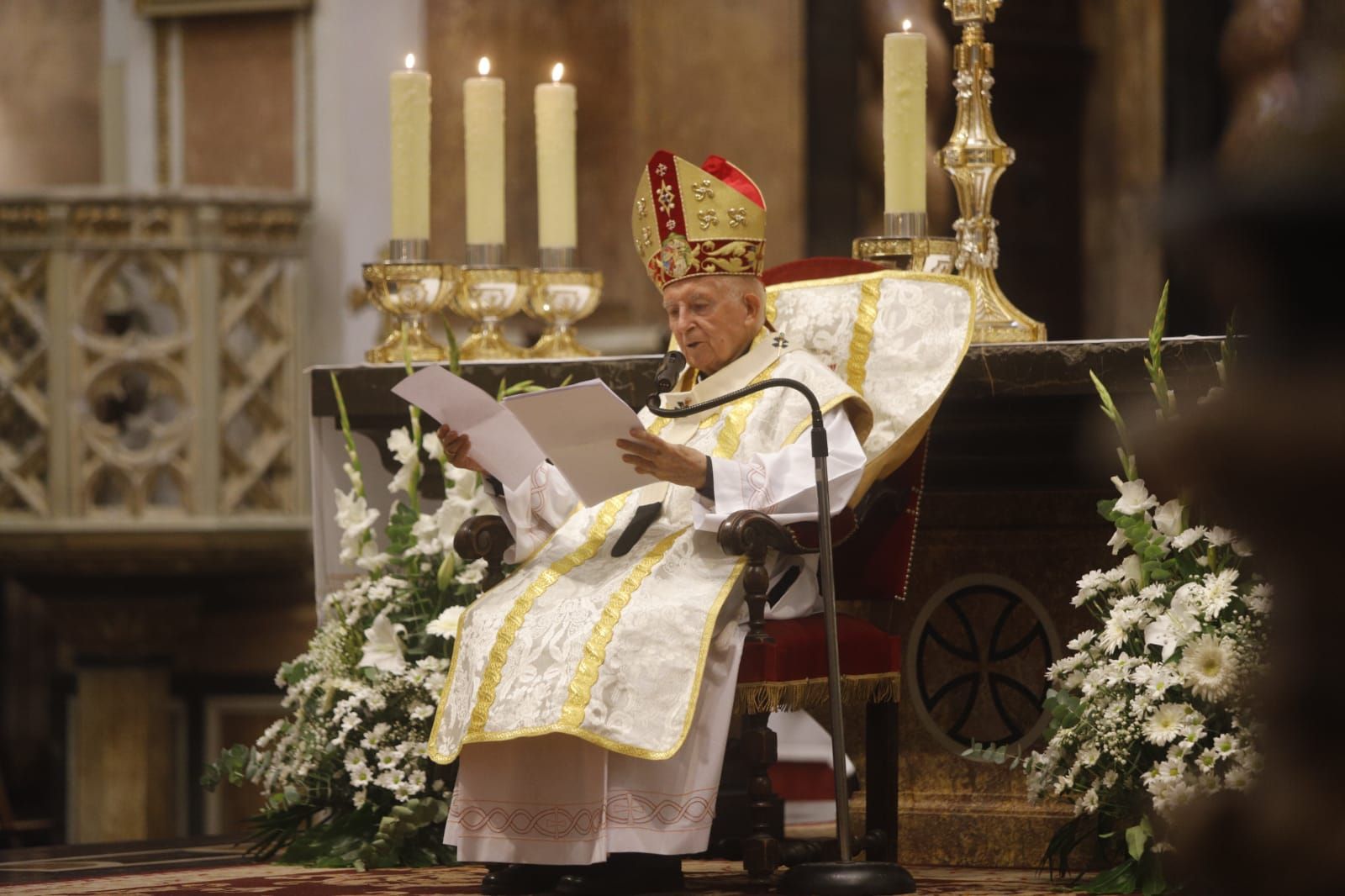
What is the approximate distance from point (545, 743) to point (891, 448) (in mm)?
824

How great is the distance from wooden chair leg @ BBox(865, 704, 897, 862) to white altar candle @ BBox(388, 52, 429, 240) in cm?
165

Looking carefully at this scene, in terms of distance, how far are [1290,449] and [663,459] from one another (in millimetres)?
2521

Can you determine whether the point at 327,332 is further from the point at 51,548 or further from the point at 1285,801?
the point at 1285,801

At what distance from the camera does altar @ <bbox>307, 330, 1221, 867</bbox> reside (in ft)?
12.9

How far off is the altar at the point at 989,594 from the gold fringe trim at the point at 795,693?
0.47 metres

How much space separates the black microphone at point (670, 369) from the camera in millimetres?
3275

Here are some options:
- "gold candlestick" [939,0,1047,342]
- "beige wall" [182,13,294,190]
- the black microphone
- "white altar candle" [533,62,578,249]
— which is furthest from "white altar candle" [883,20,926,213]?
"beige wall" [182,13,294,190]

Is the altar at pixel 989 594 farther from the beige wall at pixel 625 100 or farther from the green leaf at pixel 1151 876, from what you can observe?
the beige wall at pixel 625 100

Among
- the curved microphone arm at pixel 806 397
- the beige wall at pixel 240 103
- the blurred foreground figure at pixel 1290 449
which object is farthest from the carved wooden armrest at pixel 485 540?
the beige wall at pixel 240 103

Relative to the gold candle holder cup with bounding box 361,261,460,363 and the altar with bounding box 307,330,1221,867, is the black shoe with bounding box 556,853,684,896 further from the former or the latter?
the gold candle holder cup with bounding box 361,261,460,363

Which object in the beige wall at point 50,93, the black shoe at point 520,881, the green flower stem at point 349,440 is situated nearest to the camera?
the black shoe at point 520,881

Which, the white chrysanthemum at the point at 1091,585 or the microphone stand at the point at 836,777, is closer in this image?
the microphone stand at the point at 836,777

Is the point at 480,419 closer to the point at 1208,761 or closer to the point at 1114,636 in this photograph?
the point at 1114,636

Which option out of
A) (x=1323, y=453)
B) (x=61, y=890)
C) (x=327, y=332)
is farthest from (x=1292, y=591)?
(x=327, y=332)
